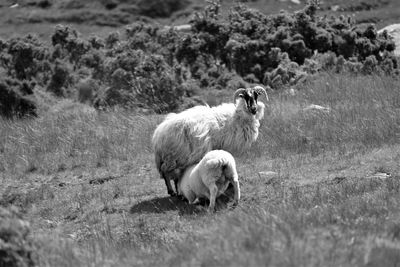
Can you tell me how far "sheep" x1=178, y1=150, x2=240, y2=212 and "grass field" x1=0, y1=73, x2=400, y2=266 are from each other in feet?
0.85

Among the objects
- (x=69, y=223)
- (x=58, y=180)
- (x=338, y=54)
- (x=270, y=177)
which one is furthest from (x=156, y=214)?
(x=338, y=54)

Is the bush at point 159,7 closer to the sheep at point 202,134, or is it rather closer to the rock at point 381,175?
the sheep at point 202,134

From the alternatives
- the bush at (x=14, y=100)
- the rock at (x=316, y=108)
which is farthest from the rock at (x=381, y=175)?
the bush at (x=14, y=100)

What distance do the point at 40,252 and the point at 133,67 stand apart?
15.4m

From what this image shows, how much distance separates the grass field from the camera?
685 cm

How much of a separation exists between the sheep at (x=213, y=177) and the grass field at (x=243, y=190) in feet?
0.85

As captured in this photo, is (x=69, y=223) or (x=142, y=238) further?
(x=69, y=223)

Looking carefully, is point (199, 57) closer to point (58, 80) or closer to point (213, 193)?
point (58, 80)

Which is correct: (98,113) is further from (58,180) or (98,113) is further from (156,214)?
(156,214)

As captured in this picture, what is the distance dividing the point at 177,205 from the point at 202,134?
136 cm

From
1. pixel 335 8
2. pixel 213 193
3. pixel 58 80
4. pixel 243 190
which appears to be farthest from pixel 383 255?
pixel 335 8

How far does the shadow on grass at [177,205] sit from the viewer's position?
1138cm

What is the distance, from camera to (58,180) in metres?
15.2

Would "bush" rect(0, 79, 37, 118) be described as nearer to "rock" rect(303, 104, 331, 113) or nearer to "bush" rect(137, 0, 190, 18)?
"rock" rect(303, 104, 331, 113)
